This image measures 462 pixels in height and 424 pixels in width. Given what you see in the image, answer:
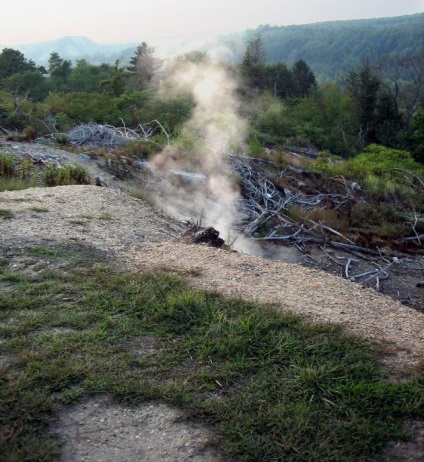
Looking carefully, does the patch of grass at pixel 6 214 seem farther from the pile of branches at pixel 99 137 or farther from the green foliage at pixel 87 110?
the green foliage at pixel 87 110

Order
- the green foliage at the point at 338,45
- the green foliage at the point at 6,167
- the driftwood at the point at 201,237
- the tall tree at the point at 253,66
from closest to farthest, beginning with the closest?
the driftwood at the point at 201,237
the green foliage at the point at 6,167
the tall tree at the point at 253,66
the green foliage at the point at 338,45

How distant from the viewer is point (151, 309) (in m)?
3.29

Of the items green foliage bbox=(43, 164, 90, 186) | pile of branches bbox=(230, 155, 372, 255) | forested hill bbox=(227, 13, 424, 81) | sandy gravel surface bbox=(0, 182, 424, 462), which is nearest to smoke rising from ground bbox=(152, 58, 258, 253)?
pile of branches bbox=(230, 155, 372, 255)

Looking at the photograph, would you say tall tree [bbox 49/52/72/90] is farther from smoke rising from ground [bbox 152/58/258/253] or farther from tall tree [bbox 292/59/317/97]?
smoke rising from ground [bbox 152/58/258/253]

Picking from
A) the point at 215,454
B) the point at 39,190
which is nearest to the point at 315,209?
the point at 39,190

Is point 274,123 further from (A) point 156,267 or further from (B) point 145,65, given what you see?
(A) point 156,267

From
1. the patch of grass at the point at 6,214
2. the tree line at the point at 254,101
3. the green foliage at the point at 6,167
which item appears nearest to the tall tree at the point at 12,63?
the tree line at the point at 254,101

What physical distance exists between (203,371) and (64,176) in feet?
17.0

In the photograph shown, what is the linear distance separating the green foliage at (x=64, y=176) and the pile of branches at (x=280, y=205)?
8.65ft

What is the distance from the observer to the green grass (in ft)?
7.41

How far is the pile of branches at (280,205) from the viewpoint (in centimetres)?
809

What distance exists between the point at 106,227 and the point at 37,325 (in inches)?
84.3

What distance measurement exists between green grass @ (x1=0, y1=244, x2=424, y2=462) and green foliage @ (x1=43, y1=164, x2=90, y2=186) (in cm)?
381

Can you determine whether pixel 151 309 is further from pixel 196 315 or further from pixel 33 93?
pixel 33 93
